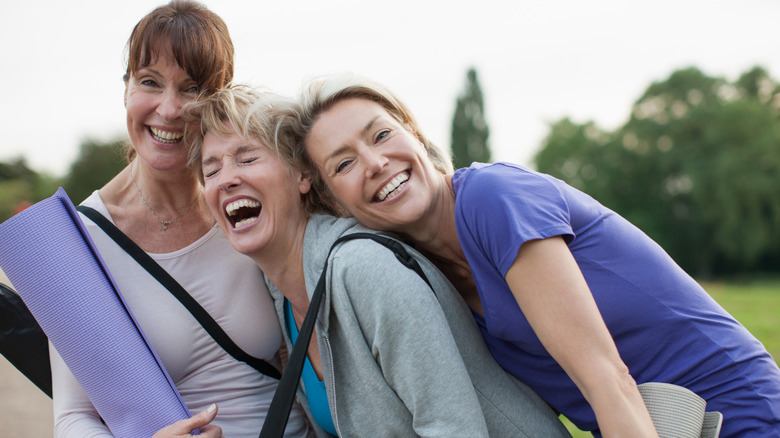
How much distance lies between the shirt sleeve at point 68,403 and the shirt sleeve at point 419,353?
140 cm

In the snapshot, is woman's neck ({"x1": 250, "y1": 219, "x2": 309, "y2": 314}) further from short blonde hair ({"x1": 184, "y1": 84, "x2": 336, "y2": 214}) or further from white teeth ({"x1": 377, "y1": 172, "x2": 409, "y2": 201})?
white teeth ({"x1": 377, "y1": 172, "x2": 409, "y2": 201})

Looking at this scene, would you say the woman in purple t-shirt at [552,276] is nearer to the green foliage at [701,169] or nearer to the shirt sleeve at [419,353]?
the shirt sleeve at [419,353]

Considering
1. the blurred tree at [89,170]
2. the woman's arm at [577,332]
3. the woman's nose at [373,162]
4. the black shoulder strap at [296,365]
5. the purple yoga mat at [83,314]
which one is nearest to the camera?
the woman's arm at [577,332]

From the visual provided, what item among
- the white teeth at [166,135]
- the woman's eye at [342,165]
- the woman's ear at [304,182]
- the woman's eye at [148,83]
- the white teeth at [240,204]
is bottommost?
the white teeth at [240,204]

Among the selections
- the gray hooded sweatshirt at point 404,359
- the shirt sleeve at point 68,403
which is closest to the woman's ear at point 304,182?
the gray hooded sweatshirt at point 404,359

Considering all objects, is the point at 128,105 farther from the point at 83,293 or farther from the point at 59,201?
the point at 83,293

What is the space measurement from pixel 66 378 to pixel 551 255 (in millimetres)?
2241

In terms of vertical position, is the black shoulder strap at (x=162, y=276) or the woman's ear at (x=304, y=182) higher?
the woman's ear at (x=304, y=182)

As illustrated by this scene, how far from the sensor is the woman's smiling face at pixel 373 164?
2.61m

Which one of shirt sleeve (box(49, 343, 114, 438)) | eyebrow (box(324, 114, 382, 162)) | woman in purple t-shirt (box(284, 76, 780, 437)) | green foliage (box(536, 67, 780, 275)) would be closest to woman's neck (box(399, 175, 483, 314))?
woman in purple t-shirt (box(284, 76, 780, 437))

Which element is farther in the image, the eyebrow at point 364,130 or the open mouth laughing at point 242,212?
the open mouth laughing at point 242,212

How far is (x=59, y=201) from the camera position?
8.25 feet

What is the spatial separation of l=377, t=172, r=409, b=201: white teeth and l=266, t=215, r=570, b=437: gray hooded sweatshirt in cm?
29

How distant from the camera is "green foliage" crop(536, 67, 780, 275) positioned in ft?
133
